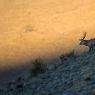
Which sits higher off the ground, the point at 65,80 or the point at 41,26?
the point at 41,26

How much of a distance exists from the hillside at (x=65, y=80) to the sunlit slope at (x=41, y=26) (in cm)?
984

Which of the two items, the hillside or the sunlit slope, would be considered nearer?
the hillside

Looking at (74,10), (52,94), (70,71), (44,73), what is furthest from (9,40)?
(52,94)

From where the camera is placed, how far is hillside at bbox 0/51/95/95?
14.1m

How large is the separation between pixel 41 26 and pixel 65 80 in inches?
805

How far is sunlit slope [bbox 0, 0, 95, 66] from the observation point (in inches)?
1196

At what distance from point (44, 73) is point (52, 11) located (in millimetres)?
20826

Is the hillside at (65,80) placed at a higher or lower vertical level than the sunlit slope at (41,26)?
lower

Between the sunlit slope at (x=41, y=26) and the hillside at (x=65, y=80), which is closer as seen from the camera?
the hillside at (x=65, y=80)

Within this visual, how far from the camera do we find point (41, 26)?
36.2 metres

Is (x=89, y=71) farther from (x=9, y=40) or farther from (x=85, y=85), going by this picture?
(x=9, y=40)

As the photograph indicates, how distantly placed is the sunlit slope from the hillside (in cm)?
984

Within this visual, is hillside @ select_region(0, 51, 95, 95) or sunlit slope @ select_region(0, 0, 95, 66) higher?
sunlit slope @ select_region(0, 0, 95, 66)

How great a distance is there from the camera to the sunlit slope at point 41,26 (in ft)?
99.7
